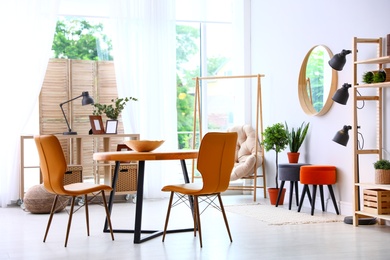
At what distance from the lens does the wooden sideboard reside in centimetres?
711

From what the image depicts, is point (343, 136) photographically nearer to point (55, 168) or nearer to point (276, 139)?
point (276, 139)

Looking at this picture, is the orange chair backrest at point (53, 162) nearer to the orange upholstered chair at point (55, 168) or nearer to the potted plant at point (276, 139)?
the orange upholstered chair at point (55, 168)

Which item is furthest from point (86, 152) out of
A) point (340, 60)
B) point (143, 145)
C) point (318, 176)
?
point (340, 60)

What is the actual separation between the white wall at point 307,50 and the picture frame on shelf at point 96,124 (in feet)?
6.96

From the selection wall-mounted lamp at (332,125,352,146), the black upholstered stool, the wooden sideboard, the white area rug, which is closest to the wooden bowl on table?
the white area rug

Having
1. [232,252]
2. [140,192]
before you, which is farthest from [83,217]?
[232,252]

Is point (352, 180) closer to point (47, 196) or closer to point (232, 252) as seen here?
point (232, 252)

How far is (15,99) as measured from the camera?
713 cm

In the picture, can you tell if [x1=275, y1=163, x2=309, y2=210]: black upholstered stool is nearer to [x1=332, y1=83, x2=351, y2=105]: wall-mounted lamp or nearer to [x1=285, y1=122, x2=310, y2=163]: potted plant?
[x1=285, y1=122, x2=310, y2=163]: potted plant

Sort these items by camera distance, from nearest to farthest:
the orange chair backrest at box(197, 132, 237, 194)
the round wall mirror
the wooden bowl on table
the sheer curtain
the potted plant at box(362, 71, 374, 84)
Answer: the orange chair backrest at box(197, 132, 237, 194), the wooden bowl on table, the potted plant at box(362, 71, 374, 84), the round wall mirror, the sheer curtain

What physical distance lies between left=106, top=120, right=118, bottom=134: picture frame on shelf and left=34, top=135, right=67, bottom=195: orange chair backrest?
8.35ft

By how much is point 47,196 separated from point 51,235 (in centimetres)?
146

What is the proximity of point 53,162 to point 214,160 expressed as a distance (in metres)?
1.19

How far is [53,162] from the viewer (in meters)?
4.57
